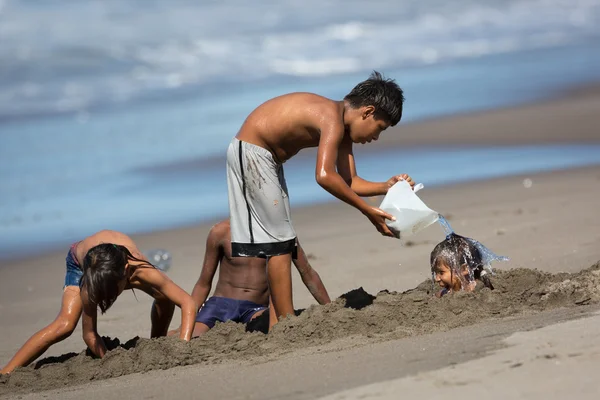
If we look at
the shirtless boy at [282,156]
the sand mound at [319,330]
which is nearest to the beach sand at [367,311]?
the sand mound at [319,330]

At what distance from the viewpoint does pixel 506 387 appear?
13.1 feet

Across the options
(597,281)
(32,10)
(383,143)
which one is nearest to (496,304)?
(597,281)

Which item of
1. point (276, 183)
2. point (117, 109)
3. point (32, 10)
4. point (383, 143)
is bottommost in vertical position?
point (276, 183)

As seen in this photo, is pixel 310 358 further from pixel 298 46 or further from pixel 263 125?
pixel 298 46

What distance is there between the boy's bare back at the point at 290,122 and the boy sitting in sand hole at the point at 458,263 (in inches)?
42.8

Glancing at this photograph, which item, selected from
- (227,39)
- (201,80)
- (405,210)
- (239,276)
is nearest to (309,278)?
(239,276)

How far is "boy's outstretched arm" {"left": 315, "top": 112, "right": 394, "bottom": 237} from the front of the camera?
17.4 ft

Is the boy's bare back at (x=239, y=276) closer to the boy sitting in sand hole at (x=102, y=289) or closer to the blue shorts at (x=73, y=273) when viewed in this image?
the boy sitting in sand hole at (x=102, y=289)

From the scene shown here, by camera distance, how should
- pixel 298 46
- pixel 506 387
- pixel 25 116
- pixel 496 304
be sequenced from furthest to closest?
pixel 298 46, pixel 25 116, pixel 496 304, pixel 506 387

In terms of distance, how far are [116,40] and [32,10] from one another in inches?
110

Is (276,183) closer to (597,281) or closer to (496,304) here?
(496,304)

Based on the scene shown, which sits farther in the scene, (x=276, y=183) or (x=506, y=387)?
(x=276, y=183)

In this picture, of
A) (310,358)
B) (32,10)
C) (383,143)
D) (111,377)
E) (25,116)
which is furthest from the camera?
(32,10)

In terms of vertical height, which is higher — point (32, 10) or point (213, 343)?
point (32, 10)
